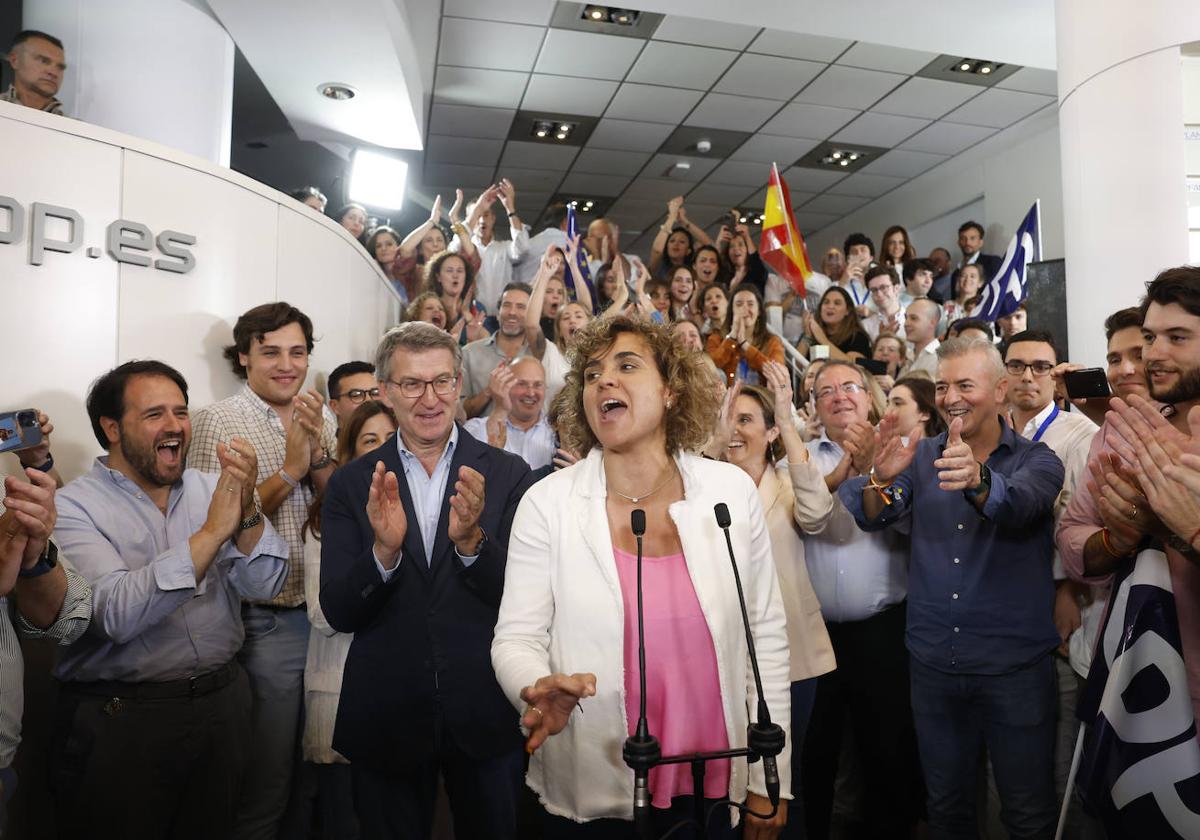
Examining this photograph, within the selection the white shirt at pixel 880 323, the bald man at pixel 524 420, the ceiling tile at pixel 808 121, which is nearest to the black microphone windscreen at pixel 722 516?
the bald man at pixel 524 420

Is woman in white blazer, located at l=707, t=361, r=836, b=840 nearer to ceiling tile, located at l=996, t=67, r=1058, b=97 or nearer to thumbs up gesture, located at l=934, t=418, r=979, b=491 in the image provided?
thumbs up gesture, located at l=934, t=418, r=979, b=491

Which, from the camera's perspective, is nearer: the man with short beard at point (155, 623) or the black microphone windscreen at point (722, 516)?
the black microphone windscreen at point (722, 516)

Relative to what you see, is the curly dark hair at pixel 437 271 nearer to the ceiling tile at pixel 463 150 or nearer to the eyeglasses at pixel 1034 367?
the eyeglasses at pixel 1034 367

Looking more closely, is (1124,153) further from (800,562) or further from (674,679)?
(674,679)

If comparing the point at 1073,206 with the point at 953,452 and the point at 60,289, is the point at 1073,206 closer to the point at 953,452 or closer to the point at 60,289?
the point at 953,452

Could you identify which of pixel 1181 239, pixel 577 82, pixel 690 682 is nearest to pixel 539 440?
pixel 690 682

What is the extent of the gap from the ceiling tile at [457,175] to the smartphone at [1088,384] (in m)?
7.29

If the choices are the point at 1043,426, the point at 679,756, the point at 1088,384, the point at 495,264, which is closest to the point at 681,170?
the point at 495,264

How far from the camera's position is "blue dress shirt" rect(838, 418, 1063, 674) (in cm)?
239

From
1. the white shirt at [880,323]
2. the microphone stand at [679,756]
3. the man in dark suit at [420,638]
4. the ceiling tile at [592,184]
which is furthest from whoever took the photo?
the ceiling tile at [592,184]

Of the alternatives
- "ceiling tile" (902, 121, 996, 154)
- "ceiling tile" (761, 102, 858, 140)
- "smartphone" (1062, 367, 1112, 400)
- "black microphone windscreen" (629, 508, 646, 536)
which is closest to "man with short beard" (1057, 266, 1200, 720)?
"smartphone" (1062, 367, 1112, 400)

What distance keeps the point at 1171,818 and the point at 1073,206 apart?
2.90m

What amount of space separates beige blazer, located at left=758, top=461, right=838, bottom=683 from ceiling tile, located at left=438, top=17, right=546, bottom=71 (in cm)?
479

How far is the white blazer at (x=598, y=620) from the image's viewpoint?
63.4 inches
